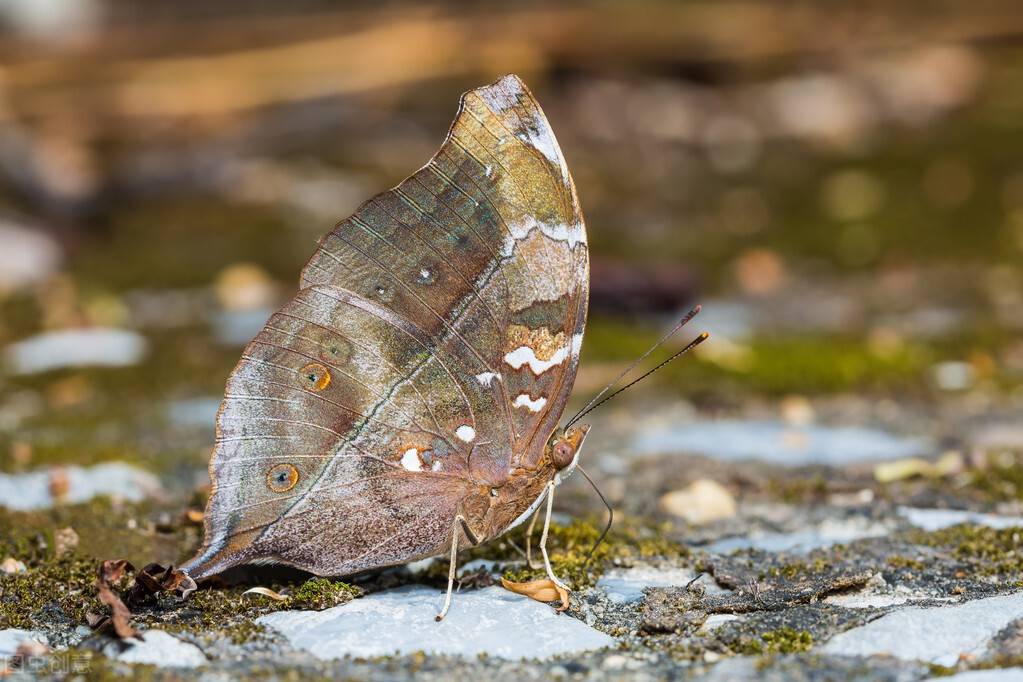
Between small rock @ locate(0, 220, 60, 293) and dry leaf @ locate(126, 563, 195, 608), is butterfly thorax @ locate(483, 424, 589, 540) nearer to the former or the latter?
dry leaf @ locate(126, 563, 195, 608)

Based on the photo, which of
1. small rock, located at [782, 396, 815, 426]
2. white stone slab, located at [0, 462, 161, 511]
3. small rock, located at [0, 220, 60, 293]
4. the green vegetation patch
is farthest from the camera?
small rock, located at [0, 220, 60, 293]

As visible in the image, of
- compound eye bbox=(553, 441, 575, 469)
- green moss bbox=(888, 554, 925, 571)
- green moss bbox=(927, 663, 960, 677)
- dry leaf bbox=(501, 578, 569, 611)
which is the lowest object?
green moss bbox=(927, 663, 960, 677)

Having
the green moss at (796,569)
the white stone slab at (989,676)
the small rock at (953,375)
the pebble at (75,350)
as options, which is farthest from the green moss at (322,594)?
the pebble at (75,350)

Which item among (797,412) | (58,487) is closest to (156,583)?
(58,487)

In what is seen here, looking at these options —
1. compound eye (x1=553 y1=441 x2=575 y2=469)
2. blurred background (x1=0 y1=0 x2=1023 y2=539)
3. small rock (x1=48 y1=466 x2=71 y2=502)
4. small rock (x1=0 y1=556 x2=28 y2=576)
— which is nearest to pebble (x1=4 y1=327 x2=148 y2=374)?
blurred background (x1=0 y1=0 x2=1023 y2=539)

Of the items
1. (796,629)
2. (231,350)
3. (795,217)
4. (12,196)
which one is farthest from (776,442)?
(12,196)

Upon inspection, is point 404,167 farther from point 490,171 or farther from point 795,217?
point 490,171
